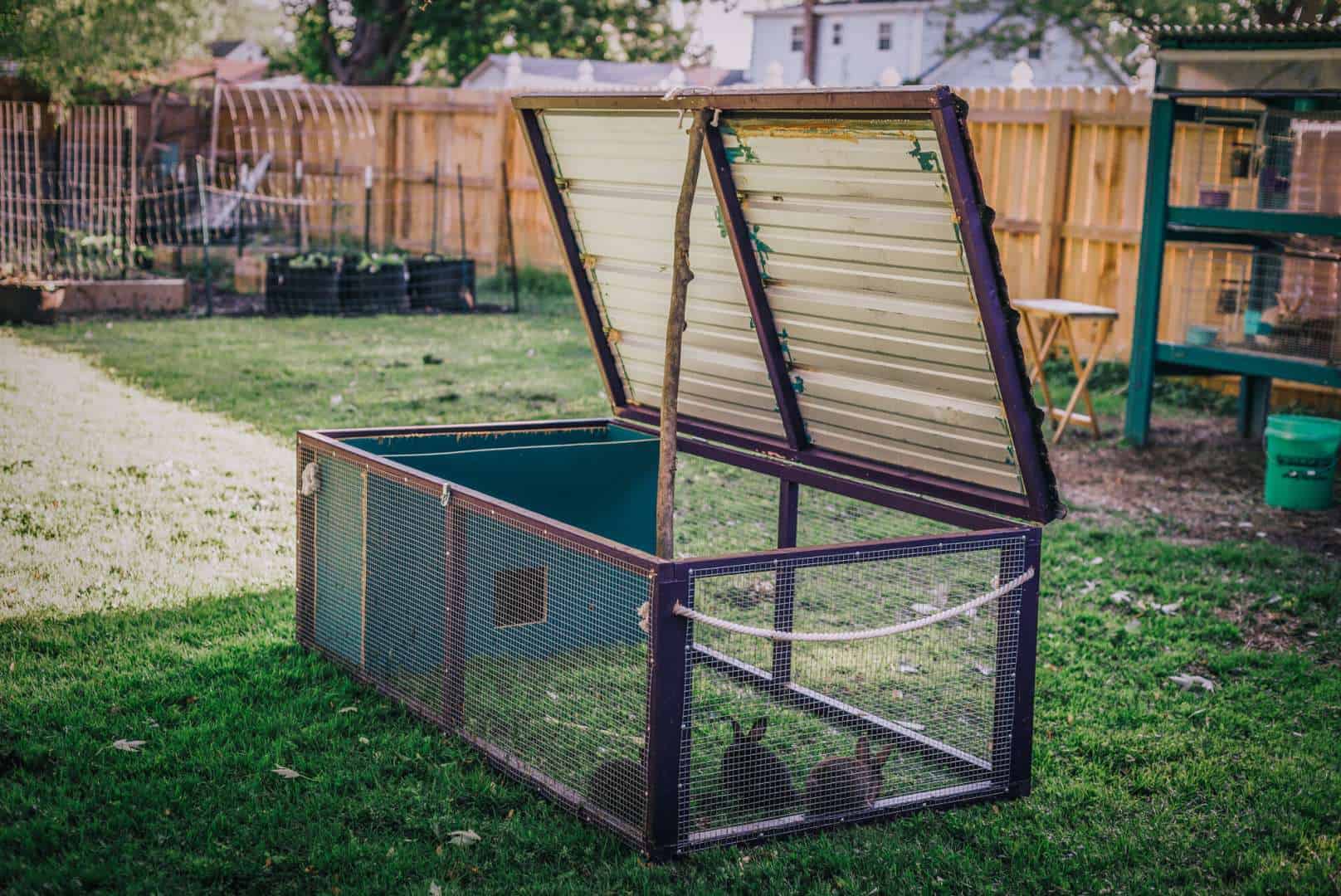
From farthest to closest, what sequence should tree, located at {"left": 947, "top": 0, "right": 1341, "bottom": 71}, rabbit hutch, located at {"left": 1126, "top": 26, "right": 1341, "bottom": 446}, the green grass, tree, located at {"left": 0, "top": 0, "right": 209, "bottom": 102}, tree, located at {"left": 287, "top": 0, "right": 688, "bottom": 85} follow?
1. tree, located at {"left": 287, "top": 0, "right": 688, "bottom": 85}
2. tree, located at {"left": 947, "top": 0, "right": 1341, "bottom": 71}
3. tree, located at {"left": 0, "top": 0, "right": 209, "bottom": 102}
4. rabbit hutch, located at {"left": 1126, "top": 26, "right": 1341, "bottom": 446}
5. the green grass

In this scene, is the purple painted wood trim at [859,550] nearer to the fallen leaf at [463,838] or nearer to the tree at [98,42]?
the fallen leaf at [463,838]

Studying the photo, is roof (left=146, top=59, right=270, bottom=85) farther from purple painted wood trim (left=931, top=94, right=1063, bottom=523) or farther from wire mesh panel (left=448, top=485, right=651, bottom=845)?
purple painted wood trim (left=931, top=94, right=1063, bottom=523)

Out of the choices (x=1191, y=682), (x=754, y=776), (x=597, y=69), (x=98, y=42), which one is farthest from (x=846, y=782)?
(x=597, y=69)

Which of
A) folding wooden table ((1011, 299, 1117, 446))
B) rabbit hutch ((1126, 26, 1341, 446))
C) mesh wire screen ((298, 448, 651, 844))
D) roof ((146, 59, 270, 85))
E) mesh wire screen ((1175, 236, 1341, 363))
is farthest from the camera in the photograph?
roof ((146, 59, 270, 85))

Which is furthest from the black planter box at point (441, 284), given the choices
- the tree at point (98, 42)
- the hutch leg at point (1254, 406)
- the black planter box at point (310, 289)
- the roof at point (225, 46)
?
the roof at point (225, 46)

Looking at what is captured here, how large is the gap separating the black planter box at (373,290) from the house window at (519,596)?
1217cm

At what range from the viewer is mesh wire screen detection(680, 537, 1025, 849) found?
425cm

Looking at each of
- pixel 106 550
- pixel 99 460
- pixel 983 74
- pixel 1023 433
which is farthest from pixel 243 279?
pixel 983 74

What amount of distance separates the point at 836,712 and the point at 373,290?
12781mm

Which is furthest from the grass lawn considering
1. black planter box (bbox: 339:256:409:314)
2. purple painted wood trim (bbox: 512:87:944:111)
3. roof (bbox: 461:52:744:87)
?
roof (bbox: 461:52:744:87)

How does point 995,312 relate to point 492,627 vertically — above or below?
above

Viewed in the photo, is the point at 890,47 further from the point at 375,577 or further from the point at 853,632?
the point at 853,632

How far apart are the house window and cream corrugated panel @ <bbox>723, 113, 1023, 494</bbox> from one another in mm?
1241

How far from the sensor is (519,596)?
5.11m
